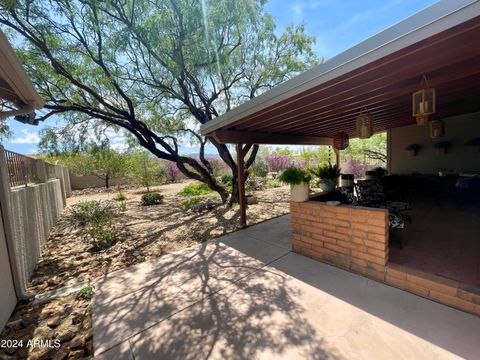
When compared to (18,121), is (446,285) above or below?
below

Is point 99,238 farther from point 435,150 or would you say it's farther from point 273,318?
point 435,150

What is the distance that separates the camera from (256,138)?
5000 mm

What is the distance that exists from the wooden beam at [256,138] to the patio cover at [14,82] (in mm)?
2729

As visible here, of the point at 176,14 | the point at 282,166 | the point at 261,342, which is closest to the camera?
the point at 261,342

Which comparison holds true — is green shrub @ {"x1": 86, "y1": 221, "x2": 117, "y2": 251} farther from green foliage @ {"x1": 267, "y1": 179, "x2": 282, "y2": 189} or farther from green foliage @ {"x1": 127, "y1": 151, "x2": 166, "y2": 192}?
green foliage @ {"x1": 267, "y1": 179, "x2": 282, "y2": 189}

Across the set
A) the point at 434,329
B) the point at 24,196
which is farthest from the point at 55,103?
the point at 434,329

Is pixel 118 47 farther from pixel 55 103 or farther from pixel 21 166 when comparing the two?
pixel 21 166

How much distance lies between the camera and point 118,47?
4.87 m

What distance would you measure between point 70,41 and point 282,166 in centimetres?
1321

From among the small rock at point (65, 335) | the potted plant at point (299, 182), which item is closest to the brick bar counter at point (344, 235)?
the potted plant at point (299, 182)

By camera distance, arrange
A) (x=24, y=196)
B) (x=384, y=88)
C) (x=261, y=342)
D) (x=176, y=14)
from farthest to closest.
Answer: (x=176, y=14) → (x=24, y=196) → (x=384, y=88) → (x=261, y=342)

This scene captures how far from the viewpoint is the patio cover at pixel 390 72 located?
5.15 feet

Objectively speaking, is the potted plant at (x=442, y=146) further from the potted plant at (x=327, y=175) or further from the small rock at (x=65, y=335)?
the small rock at (x=65, y=335)

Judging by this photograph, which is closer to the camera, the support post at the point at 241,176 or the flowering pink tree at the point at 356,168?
the support post at the point at 241,176
